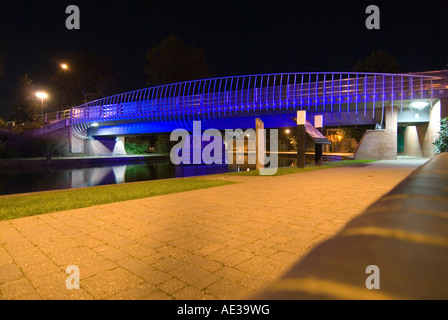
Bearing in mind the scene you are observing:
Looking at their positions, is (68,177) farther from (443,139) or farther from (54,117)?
(54,117)

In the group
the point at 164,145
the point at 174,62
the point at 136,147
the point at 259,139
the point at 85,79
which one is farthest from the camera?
the point at 85,79

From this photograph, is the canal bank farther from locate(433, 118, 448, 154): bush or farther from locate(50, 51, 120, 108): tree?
locate(50, 51, 120, 108): tree

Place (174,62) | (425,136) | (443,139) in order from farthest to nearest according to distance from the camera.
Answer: (174,62), (425,136), (443,139)

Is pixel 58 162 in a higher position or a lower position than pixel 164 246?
higher

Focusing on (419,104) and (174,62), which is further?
(174,62)

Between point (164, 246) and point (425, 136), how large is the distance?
3163 cm

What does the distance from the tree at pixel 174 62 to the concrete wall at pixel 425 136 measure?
41735 mm

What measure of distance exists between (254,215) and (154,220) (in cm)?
197

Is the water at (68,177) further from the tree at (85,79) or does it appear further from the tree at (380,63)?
the tree at (85,79)

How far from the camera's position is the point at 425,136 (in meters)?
27.5

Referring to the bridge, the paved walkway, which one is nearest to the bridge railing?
the bridge

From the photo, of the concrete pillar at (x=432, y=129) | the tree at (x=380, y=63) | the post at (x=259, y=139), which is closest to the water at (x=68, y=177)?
the post at (x=259, y=139)

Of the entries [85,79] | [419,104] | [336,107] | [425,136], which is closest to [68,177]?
[336,107]
